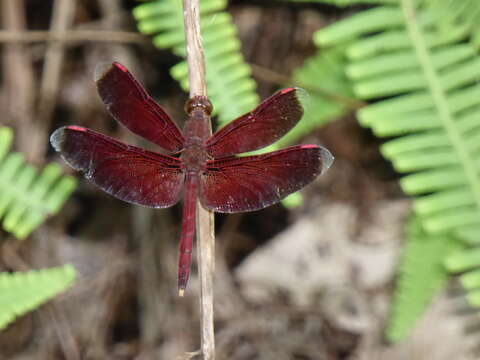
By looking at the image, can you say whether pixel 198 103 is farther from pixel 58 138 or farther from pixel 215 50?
pixel 215 50

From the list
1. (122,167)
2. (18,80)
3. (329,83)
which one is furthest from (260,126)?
(18,80)

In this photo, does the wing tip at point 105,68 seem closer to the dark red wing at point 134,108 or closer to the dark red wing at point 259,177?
the dark red wing at point 134,108

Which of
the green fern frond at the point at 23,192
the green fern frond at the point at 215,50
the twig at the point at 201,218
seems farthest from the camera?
the green fern frond at the point at 23,192

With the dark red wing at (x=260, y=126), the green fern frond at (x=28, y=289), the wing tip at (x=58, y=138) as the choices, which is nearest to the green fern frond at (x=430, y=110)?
the dark red wing at (x=260, y=126)

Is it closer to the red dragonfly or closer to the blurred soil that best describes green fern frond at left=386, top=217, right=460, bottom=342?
the blurred soil

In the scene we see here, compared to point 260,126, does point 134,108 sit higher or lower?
higher

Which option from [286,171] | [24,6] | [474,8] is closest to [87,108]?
[24,6]

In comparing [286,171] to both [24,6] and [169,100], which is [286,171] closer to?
[169,100]
